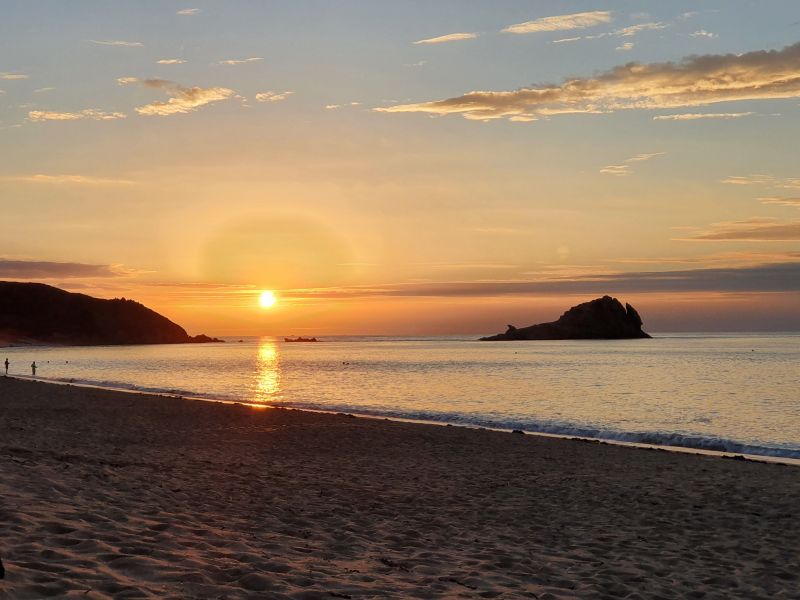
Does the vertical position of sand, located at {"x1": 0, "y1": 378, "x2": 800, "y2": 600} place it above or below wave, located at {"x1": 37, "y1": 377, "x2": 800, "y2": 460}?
above

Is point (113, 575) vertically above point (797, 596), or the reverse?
point (113, 575)

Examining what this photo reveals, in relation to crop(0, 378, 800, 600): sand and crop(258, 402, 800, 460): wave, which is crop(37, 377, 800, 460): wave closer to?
crop(258, 402, 800, 460): wave

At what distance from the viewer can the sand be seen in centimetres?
798

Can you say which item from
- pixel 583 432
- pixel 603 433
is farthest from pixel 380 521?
pixel 583 432

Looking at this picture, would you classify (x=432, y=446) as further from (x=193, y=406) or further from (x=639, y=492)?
(x=193, y=406)

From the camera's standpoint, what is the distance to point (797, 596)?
28.3 ft

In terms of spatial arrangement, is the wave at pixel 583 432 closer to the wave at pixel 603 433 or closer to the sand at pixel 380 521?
the wave at pixel 603 433

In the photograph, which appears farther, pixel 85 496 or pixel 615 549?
pixel 85 496

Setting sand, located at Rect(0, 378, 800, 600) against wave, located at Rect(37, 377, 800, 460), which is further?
wave, located at Rect(37, 377, 800, 460)

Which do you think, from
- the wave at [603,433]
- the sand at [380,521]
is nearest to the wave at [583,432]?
the wave at [603,433]

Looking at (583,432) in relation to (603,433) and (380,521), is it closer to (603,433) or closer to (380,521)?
(603,433)

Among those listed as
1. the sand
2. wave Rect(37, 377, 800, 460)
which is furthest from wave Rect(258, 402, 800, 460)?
the sand

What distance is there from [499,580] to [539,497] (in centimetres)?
651

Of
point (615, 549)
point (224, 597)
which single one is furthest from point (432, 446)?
point (224, 597)
